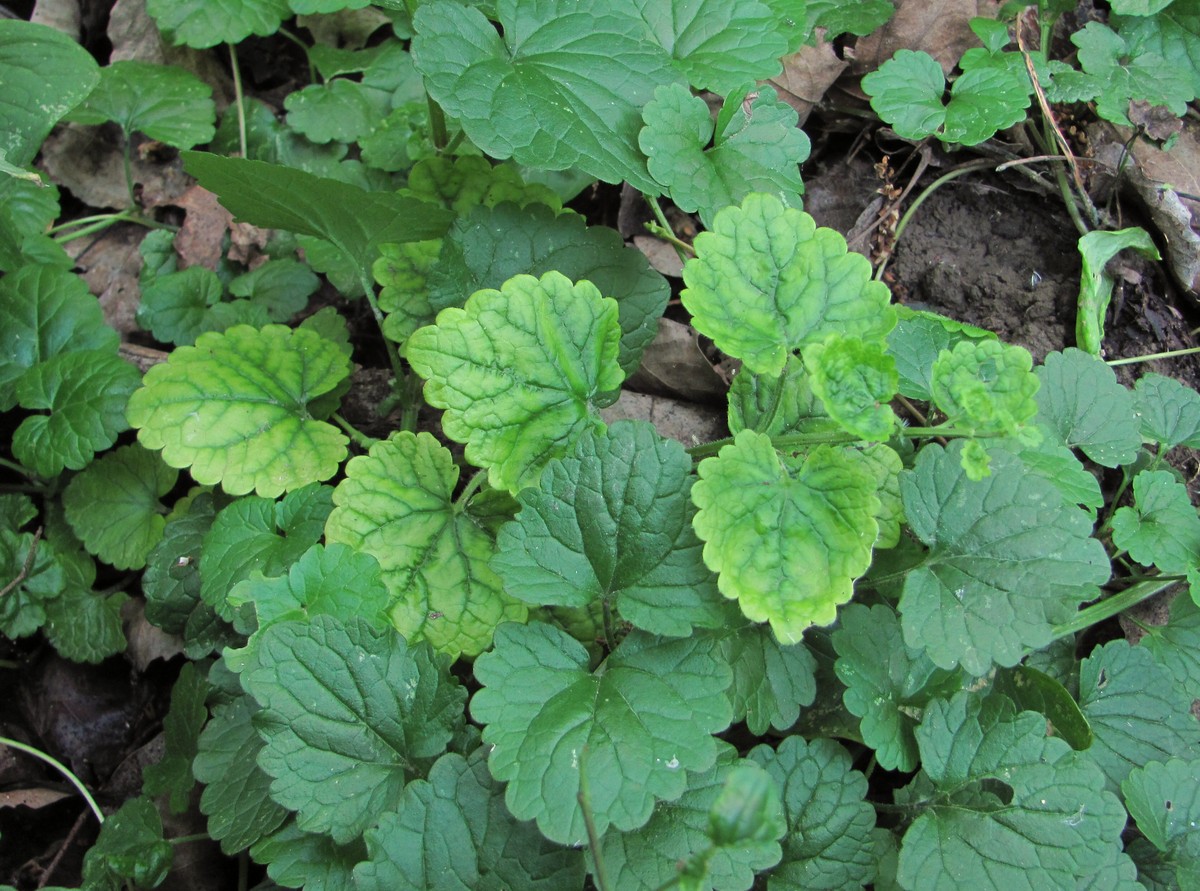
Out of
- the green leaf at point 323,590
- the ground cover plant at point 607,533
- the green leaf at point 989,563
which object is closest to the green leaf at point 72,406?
the ground cover plant at point 607,533

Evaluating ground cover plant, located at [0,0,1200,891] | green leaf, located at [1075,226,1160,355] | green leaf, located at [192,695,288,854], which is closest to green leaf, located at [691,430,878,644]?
ground cover plant, located at [0,0,1200,891]

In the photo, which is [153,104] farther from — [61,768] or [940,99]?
[940,99]

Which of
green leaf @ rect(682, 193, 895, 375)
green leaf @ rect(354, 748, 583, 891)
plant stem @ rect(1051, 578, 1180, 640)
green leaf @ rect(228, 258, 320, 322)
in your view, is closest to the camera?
green leaf @ rect(354, 748, 583, 891)

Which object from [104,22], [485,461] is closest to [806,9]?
[485,461]

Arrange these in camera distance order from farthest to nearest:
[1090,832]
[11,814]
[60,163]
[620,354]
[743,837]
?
[60,163], [11,814], [620,354], [1090,832], [743,837]

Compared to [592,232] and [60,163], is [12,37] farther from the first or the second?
[592,232]

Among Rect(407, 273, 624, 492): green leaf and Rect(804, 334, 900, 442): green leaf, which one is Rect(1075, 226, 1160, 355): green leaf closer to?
Rect(804, 334, 900, 442): green leaf
